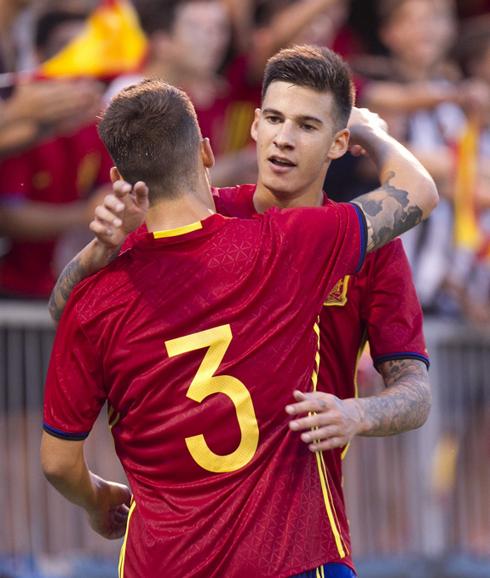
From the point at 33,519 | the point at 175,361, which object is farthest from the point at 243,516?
the point at 33,519

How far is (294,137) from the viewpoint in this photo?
429cm

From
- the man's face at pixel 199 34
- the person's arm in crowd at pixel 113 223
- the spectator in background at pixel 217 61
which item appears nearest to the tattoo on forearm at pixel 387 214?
the person's arm in crowd at pixel 113 223

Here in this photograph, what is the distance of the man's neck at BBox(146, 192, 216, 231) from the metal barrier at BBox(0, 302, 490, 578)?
4.09m

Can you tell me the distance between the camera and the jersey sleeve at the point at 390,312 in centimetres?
436

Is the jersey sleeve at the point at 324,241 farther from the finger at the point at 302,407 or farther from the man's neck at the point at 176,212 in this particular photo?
the finger at the point at 302,407

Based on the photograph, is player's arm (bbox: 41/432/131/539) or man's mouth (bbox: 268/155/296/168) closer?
player's arm (bbox: 41/432/131/539)

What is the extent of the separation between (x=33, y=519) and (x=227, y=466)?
13.8 feet

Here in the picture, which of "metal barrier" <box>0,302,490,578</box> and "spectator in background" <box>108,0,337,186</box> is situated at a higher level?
"spectator in background" <box>108,0,337,186</box>

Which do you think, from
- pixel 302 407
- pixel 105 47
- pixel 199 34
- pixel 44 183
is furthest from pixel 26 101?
pixel 302 407

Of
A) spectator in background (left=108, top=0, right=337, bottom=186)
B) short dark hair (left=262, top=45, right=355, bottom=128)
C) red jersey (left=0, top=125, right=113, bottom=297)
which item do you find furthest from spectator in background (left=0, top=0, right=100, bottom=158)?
short dark hair (left=262, top=45, right=355, bottom=128)

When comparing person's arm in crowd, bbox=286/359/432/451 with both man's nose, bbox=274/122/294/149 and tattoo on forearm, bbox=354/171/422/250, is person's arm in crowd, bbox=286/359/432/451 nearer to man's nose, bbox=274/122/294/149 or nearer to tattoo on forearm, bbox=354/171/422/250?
tattoo on forearm, bbox=354/171/422/250

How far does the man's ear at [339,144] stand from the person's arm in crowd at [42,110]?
3.68 meters

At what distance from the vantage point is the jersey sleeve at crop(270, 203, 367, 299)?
394cm

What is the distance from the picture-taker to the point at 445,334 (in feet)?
32.9
